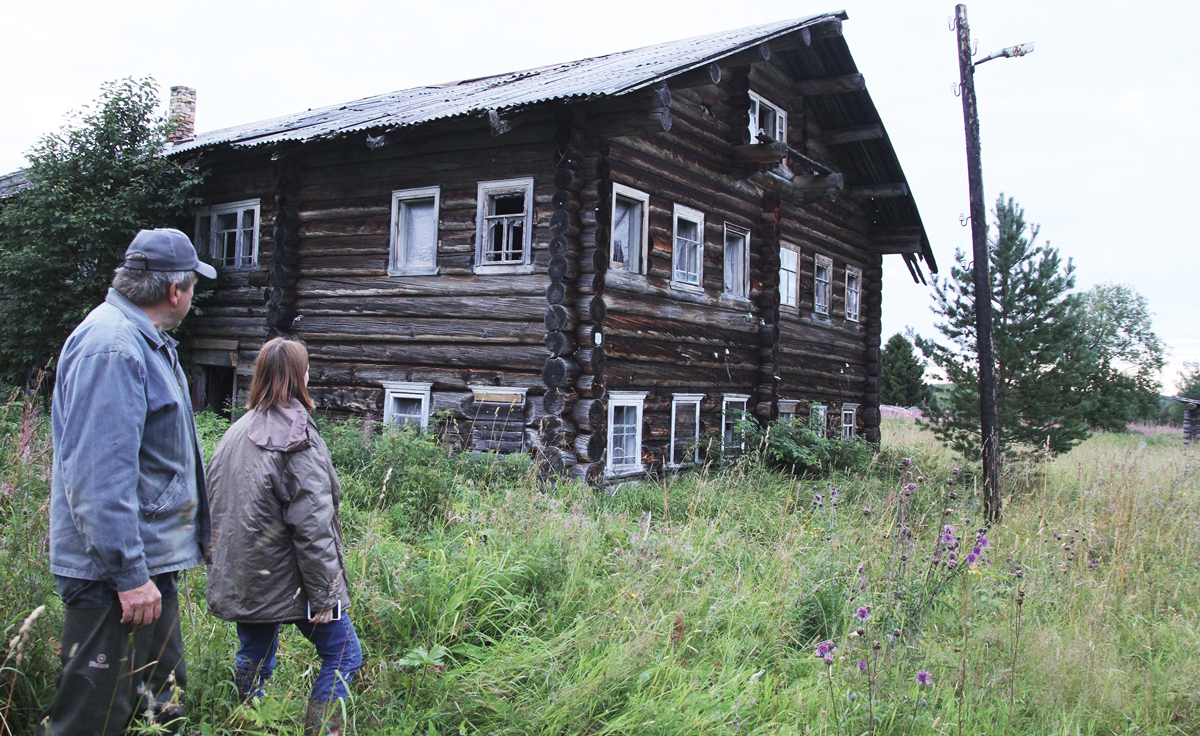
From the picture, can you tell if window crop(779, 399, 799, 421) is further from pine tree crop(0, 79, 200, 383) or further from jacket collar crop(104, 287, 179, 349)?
jacket collar crop(104, 287, 179, 349)

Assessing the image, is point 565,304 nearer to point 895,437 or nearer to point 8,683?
point 8,683

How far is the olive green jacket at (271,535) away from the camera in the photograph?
273 cm

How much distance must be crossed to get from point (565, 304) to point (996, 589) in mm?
5754

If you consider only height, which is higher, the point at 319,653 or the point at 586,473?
the point at 586,473

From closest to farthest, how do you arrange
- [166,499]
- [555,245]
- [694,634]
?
[166,499] → [694,634] → [555,245]

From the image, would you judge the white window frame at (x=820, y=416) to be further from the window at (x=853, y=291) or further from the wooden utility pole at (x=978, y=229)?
the wooden utility pole at (x=978, y=229)

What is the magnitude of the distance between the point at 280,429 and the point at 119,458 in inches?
24.4

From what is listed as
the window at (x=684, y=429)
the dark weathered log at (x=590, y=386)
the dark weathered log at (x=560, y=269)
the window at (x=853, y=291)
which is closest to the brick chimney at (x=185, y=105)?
the dark weathered log at (x=560, y=269)

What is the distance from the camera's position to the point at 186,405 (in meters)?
2.64

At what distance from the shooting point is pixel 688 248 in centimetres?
1123

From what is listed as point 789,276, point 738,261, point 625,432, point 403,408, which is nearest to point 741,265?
point 738,261

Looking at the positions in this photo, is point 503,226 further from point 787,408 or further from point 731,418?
point 787,408

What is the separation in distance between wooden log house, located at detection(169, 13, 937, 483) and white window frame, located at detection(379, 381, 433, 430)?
41 mm

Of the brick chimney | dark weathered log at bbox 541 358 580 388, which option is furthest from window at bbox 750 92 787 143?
the brick chimney
